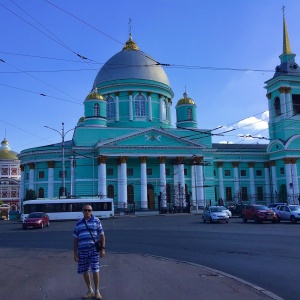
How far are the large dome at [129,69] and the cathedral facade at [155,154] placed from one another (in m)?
0.16

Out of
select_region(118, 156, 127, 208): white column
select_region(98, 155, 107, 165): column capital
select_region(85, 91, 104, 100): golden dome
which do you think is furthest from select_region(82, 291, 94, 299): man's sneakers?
select_region(85, 91, 104, 100): golden dome

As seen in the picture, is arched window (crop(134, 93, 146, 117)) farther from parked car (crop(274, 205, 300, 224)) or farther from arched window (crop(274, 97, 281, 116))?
parked car (crop(274, 205, 300, 224))

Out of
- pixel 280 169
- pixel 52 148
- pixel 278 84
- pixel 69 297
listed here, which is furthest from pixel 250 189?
pixel 69 297

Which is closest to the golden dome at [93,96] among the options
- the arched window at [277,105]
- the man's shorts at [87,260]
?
the arched window at [277,105]

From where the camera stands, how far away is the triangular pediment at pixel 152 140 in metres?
50.0

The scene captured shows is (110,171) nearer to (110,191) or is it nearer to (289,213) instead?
(110,191)

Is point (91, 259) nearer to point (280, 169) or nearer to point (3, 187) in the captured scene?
point (280, 169)

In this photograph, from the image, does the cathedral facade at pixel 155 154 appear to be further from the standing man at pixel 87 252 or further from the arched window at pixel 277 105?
the standing man at pixel 87 252

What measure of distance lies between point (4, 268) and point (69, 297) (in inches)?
184

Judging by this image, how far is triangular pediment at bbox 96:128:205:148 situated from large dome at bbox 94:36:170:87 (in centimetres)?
1134

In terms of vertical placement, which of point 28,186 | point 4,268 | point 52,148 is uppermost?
point 52,148

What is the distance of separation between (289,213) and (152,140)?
25.2 m

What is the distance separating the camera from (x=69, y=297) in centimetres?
721

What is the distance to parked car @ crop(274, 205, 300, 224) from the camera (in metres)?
28.0
